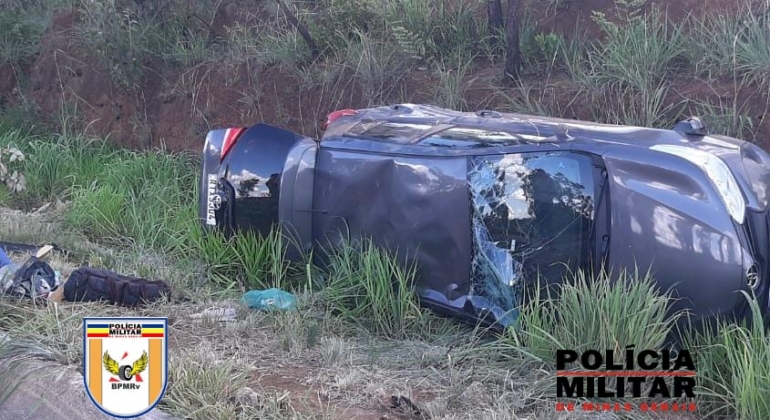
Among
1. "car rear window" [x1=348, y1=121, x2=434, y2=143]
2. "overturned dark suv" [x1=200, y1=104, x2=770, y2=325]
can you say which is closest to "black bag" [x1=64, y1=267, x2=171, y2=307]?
"overturned dark suv" [x1=200, y1=104, x2=770, y2=325]

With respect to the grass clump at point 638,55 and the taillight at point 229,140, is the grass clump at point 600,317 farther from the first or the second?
the grass clump at point 638,55

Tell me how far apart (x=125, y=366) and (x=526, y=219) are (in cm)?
209

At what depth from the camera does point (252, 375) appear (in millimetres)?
4422

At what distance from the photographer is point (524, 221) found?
186 inches

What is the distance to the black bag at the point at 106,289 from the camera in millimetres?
5422

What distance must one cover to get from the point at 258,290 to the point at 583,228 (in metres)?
2.21

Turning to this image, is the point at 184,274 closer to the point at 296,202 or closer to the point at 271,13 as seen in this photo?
the point at 296,202

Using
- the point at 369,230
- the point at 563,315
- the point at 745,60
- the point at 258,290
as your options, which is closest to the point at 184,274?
the point at 258,290

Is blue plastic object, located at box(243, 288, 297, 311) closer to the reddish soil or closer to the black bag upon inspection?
the black bag

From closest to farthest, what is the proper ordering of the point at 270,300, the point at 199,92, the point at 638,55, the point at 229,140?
1. the point at 270,300
2. the point at 229,140
3. the point at 638,55
4. the point at 199,92

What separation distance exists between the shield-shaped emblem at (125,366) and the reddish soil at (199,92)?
15.6 ft

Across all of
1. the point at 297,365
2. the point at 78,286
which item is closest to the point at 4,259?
the point at 78,286

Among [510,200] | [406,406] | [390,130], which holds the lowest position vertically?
[406,406]

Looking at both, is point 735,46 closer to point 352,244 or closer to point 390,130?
point 390,130
